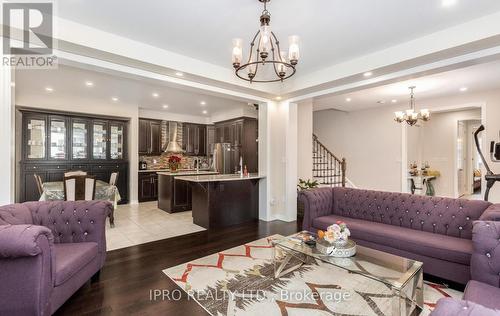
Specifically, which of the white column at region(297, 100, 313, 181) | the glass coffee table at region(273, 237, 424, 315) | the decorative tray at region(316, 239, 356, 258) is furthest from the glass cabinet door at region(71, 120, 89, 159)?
the decorative tray at region(316, 239, 356, 258)

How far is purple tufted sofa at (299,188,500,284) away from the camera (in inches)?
99.4

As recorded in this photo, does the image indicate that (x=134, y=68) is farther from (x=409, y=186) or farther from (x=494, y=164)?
(x=409, y=186)

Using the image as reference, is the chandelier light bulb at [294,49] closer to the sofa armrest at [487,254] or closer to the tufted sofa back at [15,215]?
the sofa armrest at [487,254]

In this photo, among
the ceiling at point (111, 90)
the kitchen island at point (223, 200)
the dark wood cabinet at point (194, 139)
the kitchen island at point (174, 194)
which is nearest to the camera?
the ceiling at point (111, 90)

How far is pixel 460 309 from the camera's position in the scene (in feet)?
3.11

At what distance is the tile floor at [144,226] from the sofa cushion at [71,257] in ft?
4.13

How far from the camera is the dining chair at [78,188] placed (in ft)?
13.7

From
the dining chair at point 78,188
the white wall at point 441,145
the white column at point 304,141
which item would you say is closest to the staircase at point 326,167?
the white column at point 304,141

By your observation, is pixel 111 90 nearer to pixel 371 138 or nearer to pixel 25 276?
pixel 25 276

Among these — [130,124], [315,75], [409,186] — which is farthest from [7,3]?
[409,186]

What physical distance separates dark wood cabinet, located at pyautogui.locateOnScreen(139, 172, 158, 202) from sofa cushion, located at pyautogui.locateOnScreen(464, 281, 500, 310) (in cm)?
713

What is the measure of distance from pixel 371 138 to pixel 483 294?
621 cm

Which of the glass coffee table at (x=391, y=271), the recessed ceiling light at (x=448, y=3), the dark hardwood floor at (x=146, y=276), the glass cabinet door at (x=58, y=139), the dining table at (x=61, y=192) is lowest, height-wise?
the dark hardwood floor at (x=146, y=276)

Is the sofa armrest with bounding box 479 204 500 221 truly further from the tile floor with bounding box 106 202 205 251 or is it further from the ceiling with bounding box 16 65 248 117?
the ceiling with bounding box 16 65 248 117
